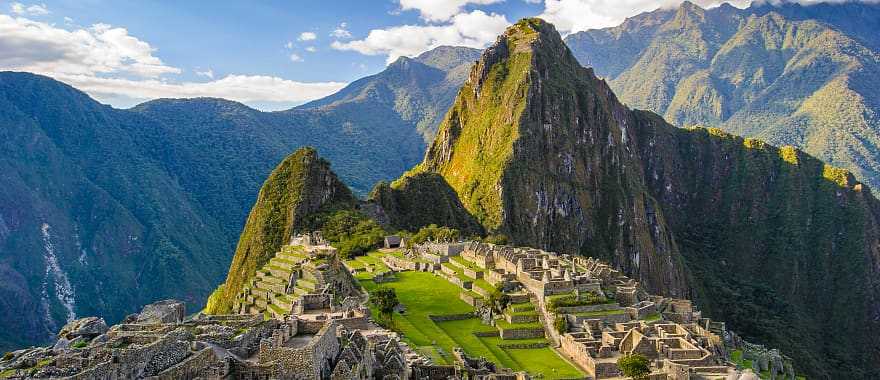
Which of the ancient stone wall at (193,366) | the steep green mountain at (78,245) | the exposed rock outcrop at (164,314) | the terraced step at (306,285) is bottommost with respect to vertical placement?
the steep green mountain at (78,245)

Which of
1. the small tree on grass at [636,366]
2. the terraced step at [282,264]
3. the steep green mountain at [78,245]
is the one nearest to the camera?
the small tree on grass at [636,366]

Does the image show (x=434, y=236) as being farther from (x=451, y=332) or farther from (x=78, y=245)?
(x=78, y=245)

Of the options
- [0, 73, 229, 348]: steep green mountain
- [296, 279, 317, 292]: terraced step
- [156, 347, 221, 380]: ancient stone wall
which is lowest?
[0, 73, 229, 348]: steep green mountain

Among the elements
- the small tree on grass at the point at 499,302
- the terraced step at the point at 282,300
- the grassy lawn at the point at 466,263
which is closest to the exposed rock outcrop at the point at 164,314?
the terraced step at the point at 282,300

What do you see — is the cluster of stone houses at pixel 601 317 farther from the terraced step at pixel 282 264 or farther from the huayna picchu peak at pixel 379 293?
the terraced step at pixel 282 264

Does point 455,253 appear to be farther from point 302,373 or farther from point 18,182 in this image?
point 18,182

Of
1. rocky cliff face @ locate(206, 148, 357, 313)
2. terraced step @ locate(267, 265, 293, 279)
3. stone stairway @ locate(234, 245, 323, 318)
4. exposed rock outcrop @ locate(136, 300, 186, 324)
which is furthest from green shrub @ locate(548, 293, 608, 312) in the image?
rocky cliff face @ locate(206, 148, 357, 313)

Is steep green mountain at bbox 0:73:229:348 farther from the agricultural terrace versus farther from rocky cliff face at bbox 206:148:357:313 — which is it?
the agricultural terrace
